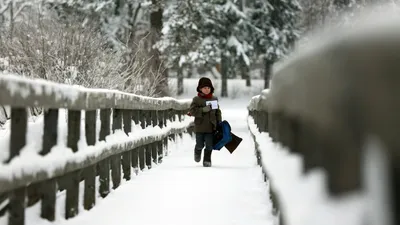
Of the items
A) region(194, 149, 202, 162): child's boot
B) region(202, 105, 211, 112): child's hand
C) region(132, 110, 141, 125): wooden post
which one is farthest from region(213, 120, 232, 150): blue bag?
region(132, 110, 141, 125): wooden post

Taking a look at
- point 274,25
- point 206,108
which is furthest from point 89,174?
point 274,25

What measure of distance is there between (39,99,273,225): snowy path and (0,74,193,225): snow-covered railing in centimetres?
21

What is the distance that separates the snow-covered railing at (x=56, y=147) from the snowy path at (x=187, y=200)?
8.3 inches

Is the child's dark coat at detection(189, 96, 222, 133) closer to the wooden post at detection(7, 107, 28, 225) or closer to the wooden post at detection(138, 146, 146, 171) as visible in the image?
the wooden post at detection(138, 146, 146, 171)

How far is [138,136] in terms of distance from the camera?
701 cm

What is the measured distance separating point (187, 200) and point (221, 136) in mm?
3935

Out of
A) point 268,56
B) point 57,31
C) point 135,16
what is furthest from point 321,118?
point 268,56

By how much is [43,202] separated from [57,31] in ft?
28.5

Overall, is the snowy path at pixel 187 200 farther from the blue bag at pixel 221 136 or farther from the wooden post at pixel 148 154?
the blue bag at pixel 221 136

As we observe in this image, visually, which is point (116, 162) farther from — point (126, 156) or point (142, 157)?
point (142, 157)

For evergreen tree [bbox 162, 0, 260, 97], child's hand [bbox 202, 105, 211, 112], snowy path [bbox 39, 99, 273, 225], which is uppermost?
evergreen tree [bbox 162, 0, 260, 97]

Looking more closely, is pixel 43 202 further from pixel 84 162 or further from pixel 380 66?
pixel 380 66

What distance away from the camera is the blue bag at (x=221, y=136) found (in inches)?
358

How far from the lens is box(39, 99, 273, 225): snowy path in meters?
4.42
